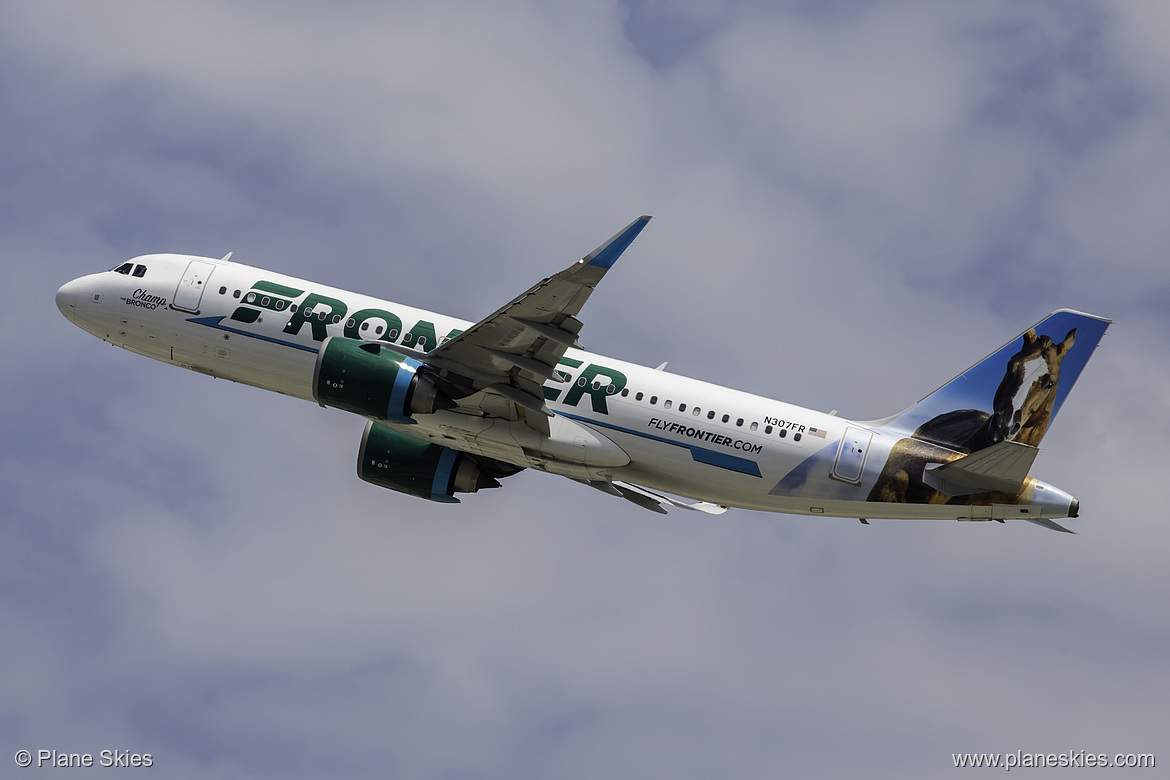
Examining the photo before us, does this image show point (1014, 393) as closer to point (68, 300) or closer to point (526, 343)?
point (526, 343)

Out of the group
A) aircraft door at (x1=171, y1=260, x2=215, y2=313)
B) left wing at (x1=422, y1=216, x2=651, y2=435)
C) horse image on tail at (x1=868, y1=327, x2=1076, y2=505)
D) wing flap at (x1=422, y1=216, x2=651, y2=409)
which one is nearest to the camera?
wing flap at (x1=422, y1=216, x2=651, y2=409)

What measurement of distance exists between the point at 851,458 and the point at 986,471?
3868 millimetres

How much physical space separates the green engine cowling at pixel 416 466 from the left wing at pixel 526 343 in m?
5.02

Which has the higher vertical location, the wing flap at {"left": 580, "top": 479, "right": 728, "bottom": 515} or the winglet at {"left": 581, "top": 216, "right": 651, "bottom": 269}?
the winglet at {"left": 581, "top": 216, "right": 651, "bottom": 269}

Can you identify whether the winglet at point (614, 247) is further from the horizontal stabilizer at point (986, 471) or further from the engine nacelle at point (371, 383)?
the horizontal stabilizer at point (986, 471)

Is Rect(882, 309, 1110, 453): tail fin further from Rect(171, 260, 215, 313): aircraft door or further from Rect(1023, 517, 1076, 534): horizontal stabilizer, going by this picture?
Rect(171, 260, 215, 313): aircraft door

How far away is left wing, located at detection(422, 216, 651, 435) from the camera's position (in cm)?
3303

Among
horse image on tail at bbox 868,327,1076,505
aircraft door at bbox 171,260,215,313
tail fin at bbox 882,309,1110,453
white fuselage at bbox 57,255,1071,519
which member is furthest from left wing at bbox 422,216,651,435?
tail fin at bbox 882,309,1110,453

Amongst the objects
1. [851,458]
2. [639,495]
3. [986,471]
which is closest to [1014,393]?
[986,471]

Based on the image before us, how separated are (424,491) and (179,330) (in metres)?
9.45

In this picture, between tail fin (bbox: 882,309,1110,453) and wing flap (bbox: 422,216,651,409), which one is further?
tail fin (bbox: 882,309,1110,453)

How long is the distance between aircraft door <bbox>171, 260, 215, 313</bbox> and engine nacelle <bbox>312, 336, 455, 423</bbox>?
6492 millimetres

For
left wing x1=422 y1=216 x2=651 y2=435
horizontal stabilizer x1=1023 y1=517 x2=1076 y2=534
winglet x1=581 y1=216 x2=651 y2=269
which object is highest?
winglet x1=581 y1=216 x2=651 y2=269

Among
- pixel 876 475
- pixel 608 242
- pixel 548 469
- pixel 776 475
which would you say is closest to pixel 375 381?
pixel 548 469
